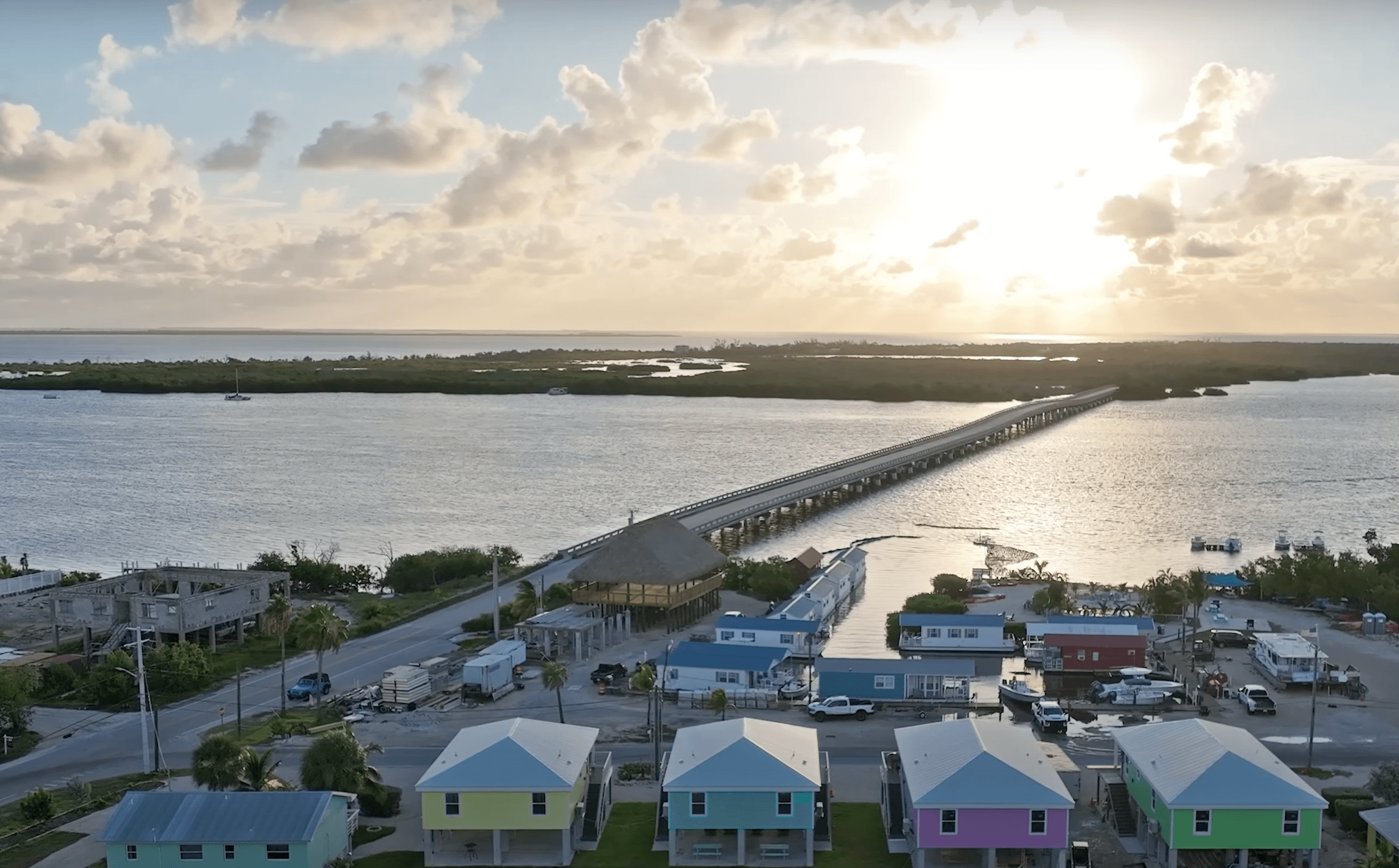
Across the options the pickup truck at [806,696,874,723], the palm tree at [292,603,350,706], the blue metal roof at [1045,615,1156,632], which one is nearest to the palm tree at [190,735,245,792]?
the palm tree at [292,603,350,706]

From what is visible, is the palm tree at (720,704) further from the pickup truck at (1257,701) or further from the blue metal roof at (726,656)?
the pickup truck at (1257,701)

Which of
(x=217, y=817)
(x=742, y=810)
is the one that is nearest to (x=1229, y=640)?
(x=742, y=810)

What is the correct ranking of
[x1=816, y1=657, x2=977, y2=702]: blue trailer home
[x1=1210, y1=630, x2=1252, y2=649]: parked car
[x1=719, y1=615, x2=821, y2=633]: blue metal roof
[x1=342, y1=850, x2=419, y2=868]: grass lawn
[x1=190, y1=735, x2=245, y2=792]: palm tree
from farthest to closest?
[x1=1210, y1=630, x2=1252, y2=649]: parked car
[x1=719, y1=615, x2=821, y2=633]: blue metal roof
[x1=816, y1=657, x2=977, y2=702]: blue trailer home
[x1=190, y1=735, x2=245, y2=792]: palm tree
[x1=342, y1=850, x2=419, y2=868]: grass lawn

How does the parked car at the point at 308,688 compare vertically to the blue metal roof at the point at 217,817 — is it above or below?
below

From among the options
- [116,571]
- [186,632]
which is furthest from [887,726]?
[116,571]

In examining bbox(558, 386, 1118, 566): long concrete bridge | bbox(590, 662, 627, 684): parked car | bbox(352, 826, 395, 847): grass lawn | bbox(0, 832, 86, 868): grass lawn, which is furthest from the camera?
bbox(558, 386, 1118, 566): long concrete bridge

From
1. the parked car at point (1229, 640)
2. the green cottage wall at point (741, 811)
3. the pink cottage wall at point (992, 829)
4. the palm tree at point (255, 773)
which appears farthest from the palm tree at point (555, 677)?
the parked car at point (1229, 640)

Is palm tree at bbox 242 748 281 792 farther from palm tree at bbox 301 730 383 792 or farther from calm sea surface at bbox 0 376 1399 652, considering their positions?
calm sea surface at bbox 0 376 1399 652
